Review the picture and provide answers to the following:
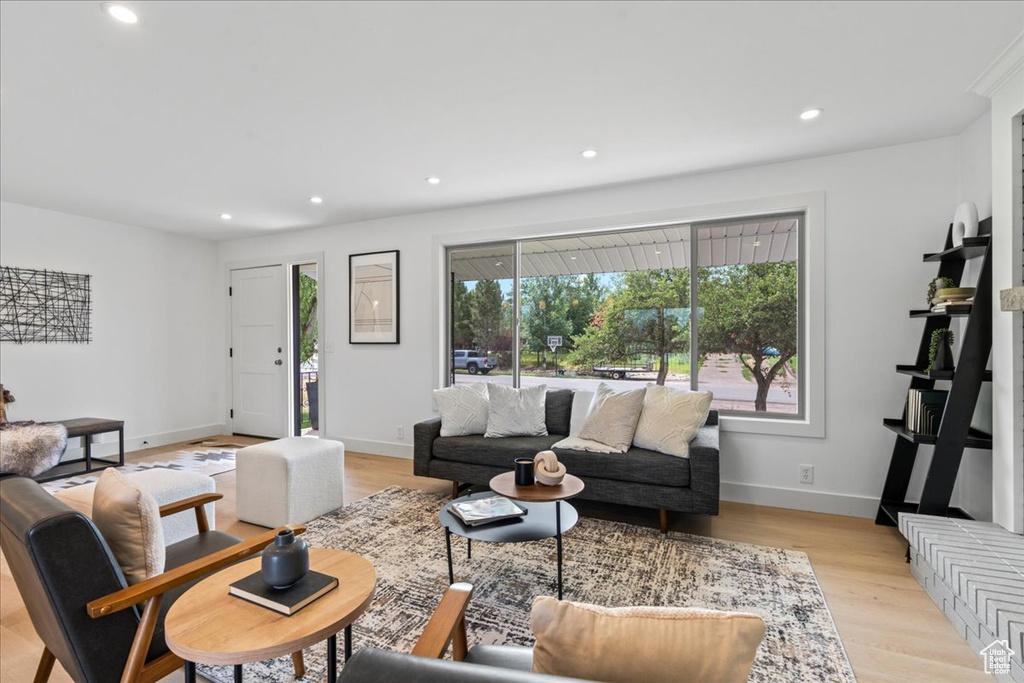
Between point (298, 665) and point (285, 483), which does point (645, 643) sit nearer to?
point (298, 665)

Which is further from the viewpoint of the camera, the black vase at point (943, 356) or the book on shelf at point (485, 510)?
the black vase at point (943, 356)

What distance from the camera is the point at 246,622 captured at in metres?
1.19

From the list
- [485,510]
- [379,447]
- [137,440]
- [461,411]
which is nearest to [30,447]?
[137,440]

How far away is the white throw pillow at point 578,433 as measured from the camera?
10.6ft

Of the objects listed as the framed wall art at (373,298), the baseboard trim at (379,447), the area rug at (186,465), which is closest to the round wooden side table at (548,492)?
the baseboard trim at (379,447)

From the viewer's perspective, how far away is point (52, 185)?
3.88m

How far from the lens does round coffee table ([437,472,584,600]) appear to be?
215 cm

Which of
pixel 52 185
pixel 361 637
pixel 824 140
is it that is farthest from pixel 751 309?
pixel 52 185

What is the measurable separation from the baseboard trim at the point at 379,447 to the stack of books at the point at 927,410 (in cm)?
403

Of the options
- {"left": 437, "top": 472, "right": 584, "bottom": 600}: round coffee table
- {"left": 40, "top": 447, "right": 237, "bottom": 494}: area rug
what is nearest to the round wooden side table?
{"left": 437, "top": 472, "right": 584, "bottom": 600}: round coffee table

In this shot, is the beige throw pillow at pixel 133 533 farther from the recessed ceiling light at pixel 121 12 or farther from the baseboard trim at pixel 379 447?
the baseboard trim at pixel 379 447

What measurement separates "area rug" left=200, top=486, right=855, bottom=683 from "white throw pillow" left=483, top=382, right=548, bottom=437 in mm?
794

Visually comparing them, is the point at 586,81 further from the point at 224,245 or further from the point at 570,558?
the point at 224,245

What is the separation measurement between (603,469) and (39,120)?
3.93m
